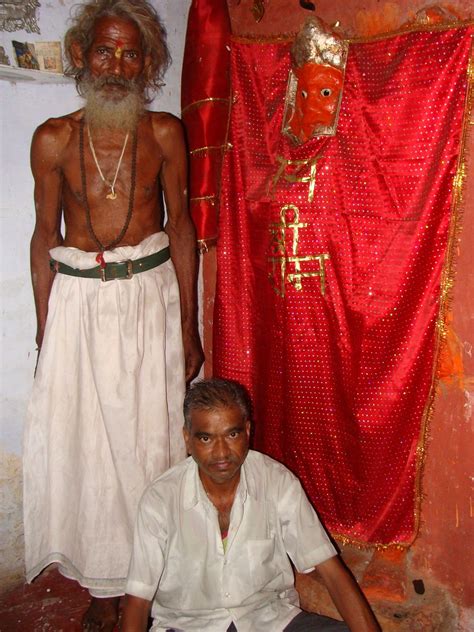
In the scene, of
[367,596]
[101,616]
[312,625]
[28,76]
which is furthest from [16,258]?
[367,596]

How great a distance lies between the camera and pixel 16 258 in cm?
253

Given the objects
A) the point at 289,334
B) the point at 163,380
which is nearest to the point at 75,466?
the point at 163,380

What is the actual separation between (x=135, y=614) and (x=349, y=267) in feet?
4.52

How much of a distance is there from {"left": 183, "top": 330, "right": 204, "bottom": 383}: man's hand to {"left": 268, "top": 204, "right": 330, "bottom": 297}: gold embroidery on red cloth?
398 mm

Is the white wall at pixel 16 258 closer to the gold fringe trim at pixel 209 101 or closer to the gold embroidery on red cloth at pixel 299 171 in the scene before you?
the gold fringe trim at pixel 209 101

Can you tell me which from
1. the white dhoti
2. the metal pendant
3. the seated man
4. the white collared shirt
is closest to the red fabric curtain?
the metal pendant

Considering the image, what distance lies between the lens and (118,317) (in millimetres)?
2268

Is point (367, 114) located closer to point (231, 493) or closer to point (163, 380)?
point (163, 380)

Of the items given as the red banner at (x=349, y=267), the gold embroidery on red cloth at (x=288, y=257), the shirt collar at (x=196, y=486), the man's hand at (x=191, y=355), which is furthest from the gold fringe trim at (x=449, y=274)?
the man's hand at (x=191, y=355)

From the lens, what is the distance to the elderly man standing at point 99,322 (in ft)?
7.46

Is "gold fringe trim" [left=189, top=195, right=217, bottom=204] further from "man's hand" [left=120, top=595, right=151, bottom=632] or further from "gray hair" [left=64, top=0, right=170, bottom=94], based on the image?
"man's hand" [left=120, top=595, right=151, bottom=632]

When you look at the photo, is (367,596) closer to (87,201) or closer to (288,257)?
(288,257)

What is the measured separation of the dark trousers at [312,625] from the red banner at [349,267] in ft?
2.07

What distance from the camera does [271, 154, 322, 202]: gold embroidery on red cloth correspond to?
2396 mm
